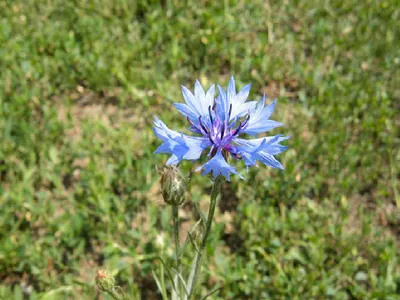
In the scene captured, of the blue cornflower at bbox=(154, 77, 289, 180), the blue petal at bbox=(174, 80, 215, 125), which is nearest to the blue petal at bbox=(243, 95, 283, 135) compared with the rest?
the blue cornflower at bbox=(154, 77, 289, 180)

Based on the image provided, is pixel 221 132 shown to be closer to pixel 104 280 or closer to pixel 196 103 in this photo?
pixel 196 103

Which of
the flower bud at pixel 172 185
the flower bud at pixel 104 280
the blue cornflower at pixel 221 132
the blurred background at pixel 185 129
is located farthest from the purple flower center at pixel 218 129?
the blurred background at pixel 185 129

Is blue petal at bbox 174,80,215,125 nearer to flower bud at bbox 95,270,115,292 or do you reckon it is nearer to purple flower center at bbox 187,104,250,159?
purple flower center at bbox 187,104,250,159

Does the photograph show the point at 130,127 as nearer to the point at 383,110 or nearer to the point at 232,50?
the point at 232,50

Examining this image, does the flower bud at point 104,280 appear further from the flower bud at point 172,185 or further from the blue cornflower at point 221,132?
the blue cornflower at point 221,132

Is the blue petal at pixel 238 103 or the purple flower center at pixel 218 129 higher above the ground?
the blue petal at pixel 238 103

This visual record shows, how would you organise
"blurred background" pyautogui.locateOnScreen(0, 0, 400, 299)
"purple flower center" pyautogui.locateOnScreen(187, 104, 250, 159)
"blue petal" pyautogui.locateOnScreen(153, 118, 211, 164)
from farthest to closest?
"blurred background" pyautogui.locateOnScreen(0, 0, 400, 299), "purple flower center" pyautogui.locateOnScreen(187, 104, 250, 159), "blue petal" pyautogui.locateOnScreen(153, 118, 211, 164)

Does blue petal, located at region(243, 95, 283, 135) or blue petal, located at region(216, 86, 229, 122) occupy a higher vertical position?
blue petal, located at region(216, 86, 229, 122)
